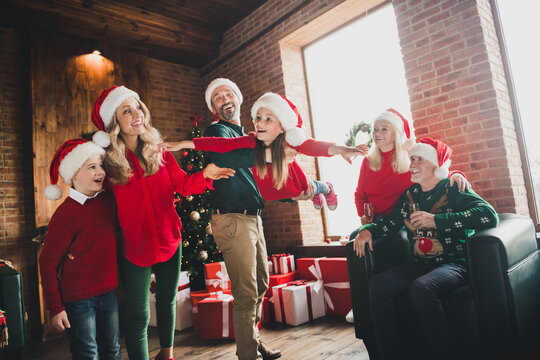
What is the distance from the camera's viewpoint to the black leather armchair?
1604 mm

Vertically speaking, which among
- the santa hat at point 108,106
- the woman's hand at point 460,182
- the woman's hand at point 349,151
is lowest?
the woman's hand at point 460,182

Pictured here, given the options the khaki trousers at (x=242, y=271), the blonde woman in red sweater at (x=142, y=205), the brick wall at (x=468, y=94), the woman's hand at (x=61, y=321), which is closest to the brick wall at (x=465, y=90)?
the brick wall at (x=468, y=94)

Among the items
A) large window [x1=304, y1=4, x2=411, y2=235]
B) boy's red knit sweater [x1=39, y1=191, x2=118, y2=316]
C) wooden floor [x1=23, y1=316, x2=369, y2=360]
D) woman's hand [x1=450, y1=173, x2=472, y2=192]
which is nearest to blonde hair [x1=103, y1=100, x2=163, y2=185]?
boy's red knit sweater [x1=39, y1=191, x2=118, y2=316]

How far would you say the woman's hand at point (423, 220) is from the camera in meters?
1.92

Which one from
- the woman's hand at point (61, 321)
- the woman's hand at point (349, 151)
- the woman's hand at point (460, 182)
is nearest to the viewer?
the woman's hand at point (61, 321)

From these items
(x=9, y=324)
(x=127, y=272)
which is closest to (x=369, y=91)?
(x=127, y=272)

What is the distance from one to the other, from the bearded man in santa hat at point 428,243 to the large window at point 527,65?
3.65 ft

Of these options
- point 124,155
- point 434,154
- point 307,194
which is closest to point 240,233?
point 307,194

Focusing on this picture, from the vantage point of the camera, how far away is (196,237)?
3.77 metres

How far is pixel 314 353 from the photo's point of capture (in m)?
2.34

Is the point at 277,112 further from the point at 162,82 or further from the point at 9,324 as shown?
the point at 162,82

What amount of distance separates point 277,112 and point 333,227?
2.57 m

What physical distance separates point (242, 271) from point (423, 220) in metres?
1.04

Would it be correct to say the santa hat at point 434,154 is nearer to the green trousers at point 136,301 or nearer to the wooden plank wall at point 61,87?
the green trousers at point 136,301
